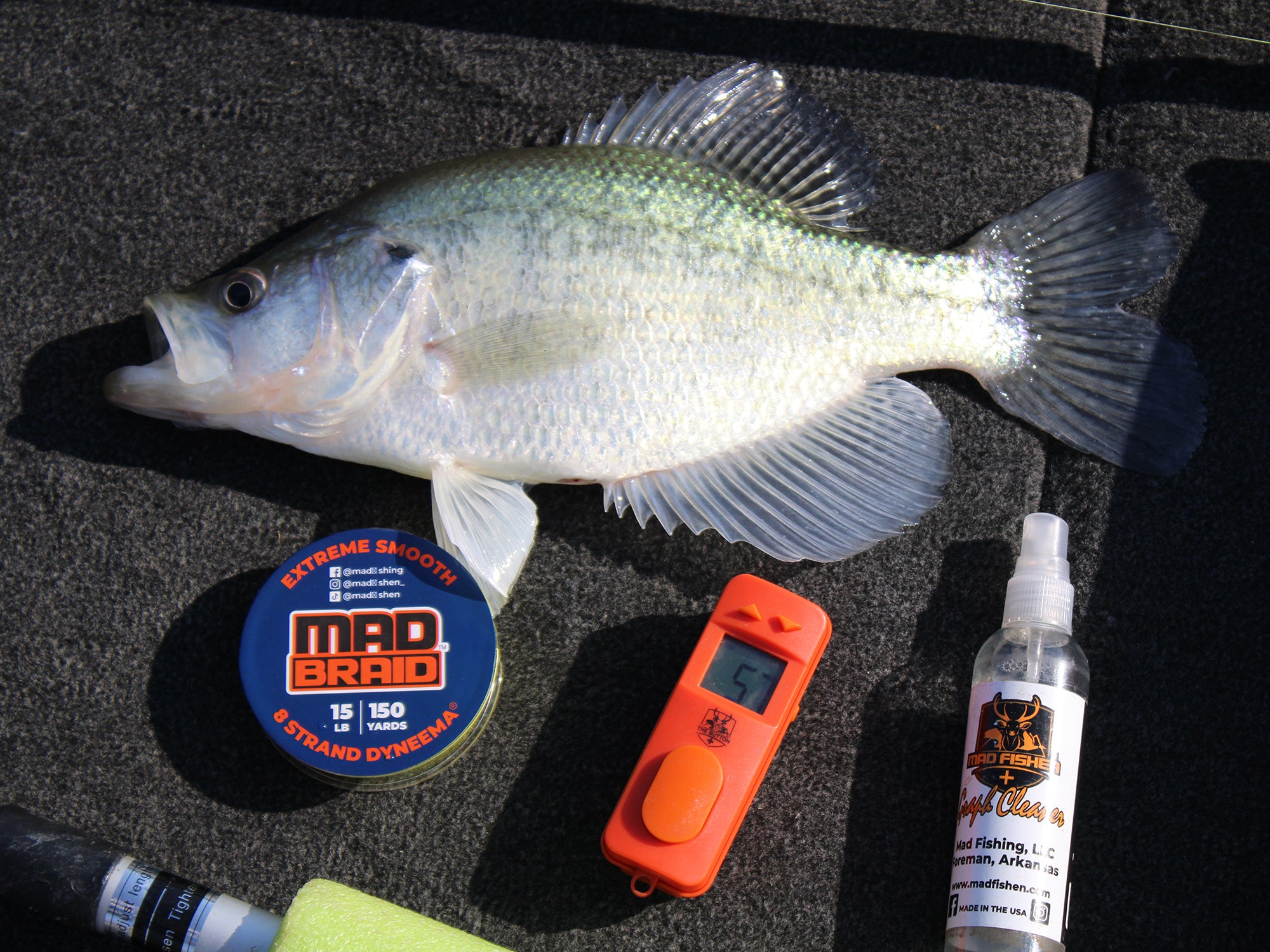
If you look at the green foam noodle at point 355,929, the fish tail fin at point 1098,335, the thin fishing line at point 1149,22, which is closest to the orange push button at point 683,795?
the green foam noodle at point 355,929

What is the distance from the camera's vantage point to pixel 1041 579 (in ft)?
2.78

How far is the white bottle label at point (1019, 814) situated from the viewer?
0.79 meters

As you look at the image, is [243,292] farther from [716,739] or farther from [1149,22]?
[1149,22]

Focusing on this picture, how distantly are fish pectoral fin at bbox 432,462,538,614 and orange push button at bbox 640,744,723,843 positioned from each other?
0.23 meters

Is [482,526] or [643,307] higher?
[643,307]

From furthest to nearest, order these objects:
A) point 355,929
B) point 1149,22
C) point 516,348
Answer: point 1149,22, point 516,348, point 355,929

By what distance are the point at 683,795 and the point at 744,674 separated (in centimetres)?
12

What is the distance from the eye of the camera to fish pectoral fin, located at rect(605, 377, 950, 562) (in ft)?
2.98

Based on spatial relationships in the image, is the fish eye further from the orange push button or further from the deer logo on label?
Answer: the deer logo on label

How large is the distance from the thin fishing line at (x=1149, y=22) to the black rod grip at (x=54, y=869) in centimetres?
128

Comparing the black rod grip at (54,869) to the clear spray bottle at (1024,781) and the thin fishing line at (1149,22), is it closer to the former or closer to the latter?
the clear spray bottle at (1024,781)

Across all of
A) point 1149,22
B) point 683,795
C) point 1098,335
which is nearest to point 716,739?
point 683,795

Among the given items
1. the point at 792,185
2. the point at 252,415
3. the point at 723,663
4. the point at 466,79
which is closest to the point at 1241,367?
the point at 792,185

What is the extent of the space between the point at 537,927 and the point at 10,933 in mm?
490
